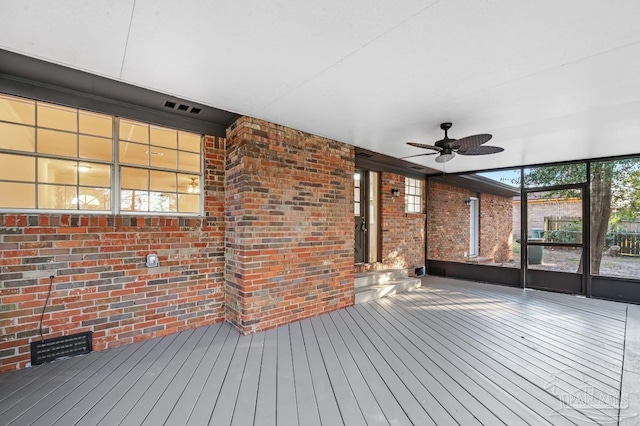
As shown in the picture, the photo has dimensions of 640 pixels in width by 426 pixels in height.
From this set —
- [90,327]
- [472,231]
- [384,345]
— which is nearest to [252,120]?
[90,327]

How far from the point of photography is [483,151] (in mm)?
3502

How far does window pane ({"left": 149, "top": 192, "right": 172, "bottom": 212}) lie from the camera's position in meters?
3.31

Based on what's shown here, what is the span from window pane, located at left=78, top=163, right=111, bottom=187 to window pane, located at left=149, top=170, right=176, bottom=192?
16.4 inches

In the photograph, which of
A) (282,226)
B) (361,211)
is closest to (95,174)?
(282,226)

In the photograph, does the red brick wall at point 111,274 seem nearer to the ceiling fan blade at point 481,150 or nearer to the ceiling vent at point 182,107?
the ceiling vent at point 182,107

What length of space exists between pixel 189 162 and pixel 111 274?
157cm

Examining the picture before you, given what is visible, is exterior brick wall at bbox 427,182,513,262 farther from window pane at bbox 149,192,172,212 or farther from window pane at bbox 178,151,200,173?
window pane at bbox 149,192,172,212

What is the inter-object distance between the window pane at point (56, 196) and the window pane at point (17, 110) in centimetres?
64

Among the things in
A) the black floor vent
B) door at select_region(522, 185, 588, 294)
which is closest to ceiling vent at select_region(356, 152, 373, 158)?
door at select_region(522, 185, 588, 294)

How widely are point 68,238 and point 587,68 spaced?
4.91 m

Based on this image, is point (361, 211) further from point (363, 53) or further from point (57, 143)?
point (57, 143)

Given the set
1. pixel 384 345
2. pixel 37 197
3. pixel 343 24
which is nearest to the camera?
pixel 343 24

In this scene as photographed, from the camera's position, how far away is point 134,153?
3.25m

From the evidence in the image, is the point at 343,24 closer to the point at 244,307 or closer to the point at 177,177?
the point at 177,177
